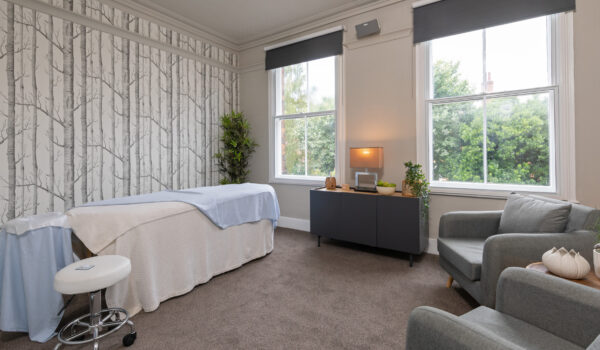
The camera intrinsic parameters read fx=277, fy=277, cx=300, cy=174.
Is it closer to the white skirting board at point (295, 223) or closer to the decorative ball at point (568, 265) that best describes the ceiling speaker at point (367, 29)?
the white skirting board at point (295, 223)

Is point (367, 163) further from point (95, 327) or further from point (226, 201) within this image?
point (95, 327)

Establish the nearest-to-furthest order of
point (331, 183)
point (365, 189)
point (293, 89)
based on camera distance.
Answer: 1. point (365, 189)
2. point (331, 183)
3. point (293, 89)

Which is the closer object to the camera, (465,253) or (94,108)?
(465,253)

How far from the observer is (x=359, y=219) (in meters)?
3.35

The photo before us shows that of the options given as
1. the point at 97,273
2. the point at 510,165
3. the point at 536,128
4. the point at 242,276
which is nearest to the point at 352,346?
the point at 242,276

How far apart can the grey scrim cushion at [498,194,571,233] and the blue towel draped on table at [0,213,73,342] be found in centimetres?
335

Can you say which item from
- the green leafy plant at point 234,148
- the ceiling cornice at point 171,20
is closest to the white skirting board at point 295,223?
the green leafy plant at point 234,148

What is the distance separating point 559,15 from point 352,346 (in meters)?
3.58

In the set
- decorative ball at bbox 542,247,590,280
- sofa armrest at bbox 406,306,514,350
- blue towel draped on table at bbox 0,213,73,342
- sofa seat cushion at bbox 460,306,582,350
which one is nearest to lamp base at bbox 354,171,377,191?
decorative ball at bbox 542,247,590,280

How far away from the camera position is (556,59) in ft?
9.01

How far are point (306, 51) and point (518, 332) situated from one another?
4140mm

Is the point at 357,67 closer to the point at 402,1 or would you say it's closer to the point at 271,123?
the point at 402,1

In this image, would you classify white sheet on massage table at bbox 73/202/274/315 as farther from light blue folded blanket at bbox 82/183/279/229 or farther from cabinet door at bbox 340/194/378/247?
cabinet door at bbox 340/194/378/247

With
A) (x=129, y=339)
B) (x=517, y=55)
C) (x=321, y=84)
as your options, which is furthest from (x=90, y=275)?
(x=517, y=55)
